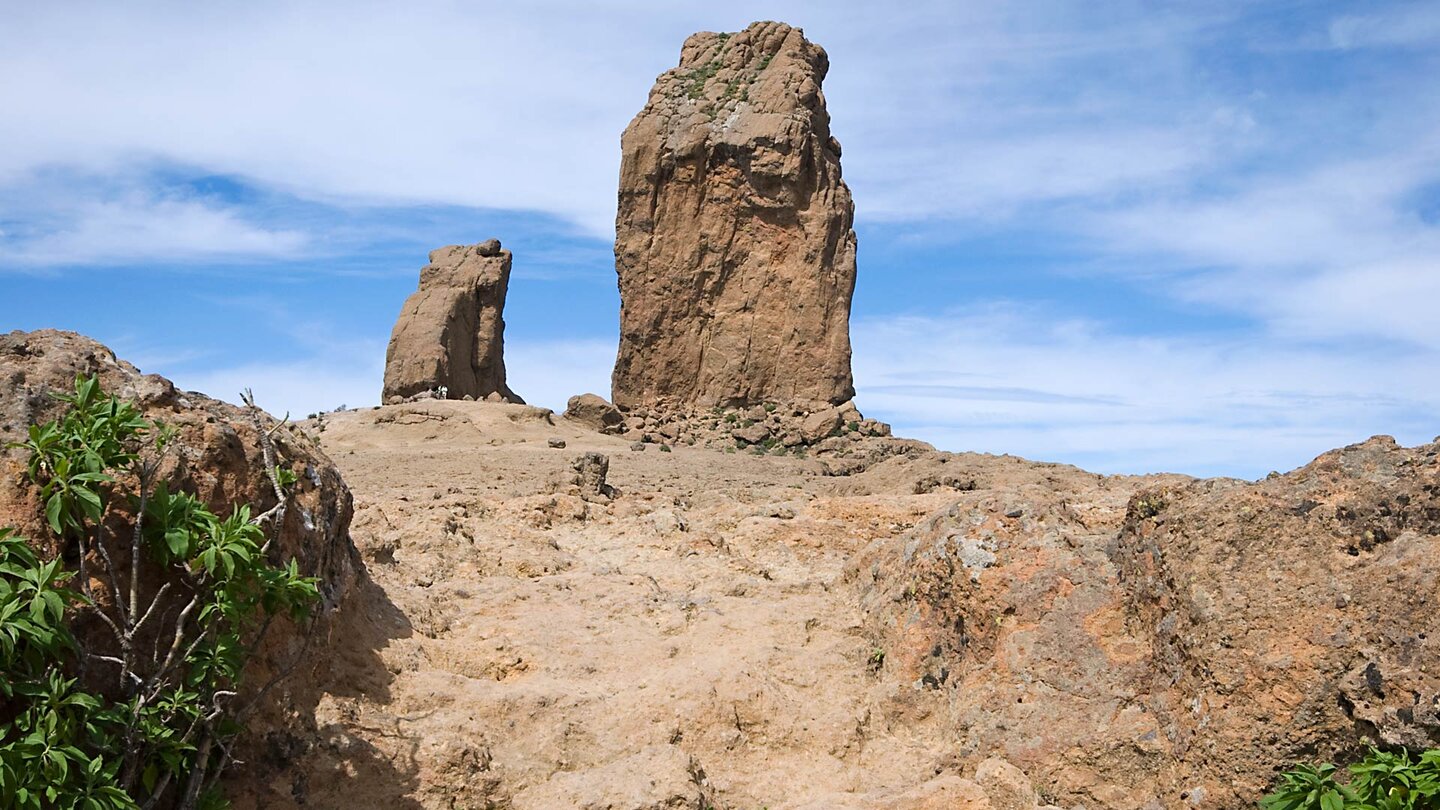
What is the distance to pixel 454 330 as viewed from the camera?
3222 cm

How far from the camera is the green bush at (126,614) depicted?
3744 mm

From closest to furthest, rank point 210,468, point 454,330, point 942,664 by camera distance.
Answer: point 210,468
point 942,664
point 454,330

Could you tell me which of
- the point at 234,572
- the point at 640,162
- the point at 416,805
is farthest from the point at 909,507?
the point at 640,162

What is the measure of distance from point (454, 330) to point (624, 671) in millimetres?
27433

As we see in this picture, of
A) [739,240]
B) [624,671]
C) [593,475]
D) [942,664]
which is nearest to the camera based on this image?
[942,664]

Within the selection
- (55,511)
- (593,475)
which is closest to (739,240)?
(593,475)

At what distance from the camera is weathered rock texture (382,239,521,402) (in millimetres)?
31172

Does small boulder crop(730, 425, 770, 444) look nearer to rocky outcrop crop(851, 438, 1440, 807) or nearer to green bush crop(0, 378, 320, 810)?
rocky outcrop crop(851, 438, 1440, 807)

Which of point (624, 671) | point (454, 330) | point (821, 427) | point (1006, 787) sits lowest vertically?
point (1006, 787)

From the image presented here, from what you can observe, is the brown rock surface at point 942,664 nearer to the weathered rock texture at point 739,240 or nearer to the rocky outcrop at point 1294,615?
the rocky outcrop at point 1294,615

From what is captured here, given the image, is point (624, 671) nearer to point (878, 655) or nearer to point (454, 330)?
point (878, 655)

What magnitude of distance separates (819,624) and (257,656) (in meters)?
2.60

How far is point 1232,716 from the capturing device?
4590 millimetres

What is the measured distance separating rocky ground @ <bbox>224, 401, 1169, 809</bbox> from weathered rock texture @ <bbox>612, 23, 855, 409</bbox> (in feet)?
65.2
